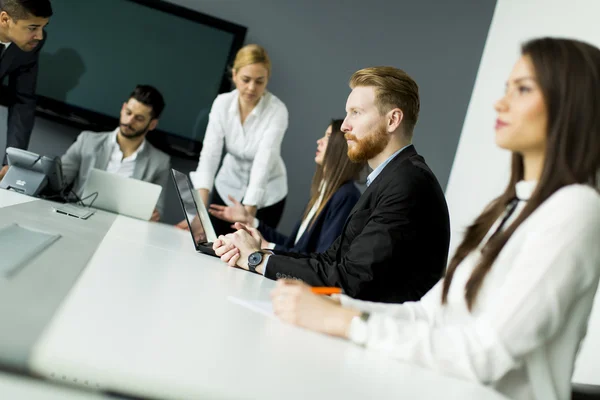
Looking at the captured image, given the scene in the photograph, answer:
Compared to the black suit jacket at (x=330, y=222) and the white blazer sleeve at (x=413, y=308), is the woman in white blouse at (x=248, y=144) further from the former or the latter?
the white blazer sleeve at (x=413, y=308)

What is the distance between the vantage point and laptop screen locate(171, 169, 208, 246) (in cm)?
213

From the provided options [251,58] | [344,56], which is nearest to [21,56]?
[251,58]

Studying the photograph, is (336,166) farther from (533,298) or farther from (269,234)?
(533,298)

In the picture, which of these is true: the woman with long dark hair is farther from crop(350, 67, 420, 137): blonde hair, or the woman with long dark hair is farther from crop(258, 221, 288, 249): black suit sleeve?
crop(350, 67, 420, 137): blonde hair

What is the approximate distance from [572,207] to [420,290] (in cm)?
87

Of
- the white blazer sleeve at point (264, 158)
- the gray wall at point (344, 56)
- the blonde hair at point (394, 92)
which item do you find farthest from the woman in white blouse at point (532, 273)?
the gray wall at point (344, 56)

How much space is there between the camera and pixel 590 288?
96 centimetres

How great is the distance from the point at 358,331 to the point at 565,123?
18.0 inches

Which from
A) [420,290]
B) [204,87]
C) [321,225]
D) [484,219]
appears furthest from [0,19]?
[484,219]

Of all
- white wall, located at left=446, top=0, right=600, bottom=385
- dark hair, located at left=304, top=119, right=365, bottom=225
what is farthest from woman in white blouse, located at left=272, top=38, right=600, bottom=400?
white wall, located at left=446, top=0, right=600, bottom=385

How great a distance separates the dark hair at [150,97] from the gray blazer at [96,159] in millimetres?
264

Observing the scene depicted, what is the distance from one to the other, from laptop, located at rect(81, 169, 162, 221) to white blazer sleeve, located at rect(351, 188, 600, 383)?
216 centimetres

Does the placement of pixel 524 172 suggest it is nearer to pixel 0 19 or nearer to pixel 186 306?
pixel 186 306

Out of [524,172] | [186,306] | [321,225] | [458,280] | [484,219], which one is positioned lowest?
[321,225]
